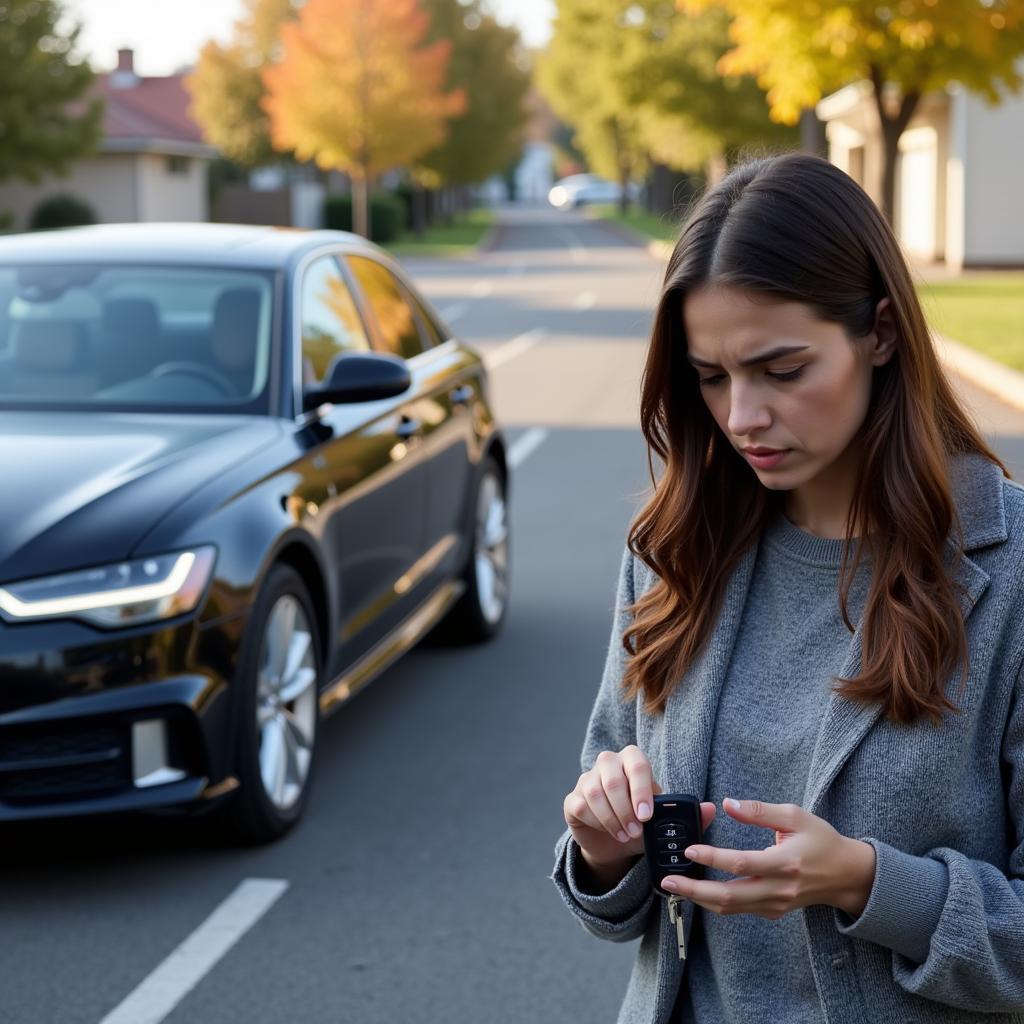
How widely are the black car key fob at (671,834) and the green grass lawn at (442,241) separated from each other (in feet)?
171

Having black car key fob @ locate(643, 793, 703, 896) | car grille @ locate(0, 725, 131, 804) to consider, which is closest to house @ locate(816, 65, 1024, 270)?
car grille @ locate(0, 725, 131, 804)

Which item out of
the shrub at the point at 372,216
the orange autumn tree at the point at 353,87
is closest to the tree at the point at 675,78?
the orange autumn tree at the point at 353,87

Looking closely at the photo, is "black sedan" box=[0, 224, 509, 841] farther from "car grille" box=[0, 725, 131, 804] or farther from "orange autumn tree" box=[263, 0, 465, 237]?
"orange autumn tree" box=[263, 0, 465, 237]

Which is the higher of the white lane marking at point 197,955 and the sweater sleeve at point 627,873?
the sweater sleeve at point 627,873

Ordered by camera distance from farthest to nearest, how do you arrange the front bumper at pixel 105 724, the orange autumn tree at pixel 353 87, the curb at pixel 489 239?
the orange autumn tree at pixel 353 87, the curb at pixel 489 239, the front bumper at pixel 105 724

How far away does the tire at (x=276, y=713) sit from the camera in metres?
4.95

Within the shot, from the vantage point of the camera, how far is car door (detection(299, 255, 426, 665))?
19.1 ft

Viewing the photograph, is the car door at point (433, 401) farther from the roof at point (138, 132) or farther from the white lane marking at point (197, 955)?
the roof at point (138, 132)

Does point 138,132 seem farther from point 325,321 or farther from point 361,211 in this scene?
point 325,321

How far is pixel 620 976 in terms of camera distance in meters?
4.31

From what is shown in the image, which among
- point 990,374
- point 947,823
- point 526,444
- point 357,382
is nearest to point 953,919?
point 947,823

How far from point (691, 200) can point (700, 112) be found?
4964 centimetres

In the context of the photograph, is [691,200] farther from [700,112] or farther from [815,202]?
[700,112]

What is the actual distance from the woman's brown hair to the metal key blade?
0.87 feet
